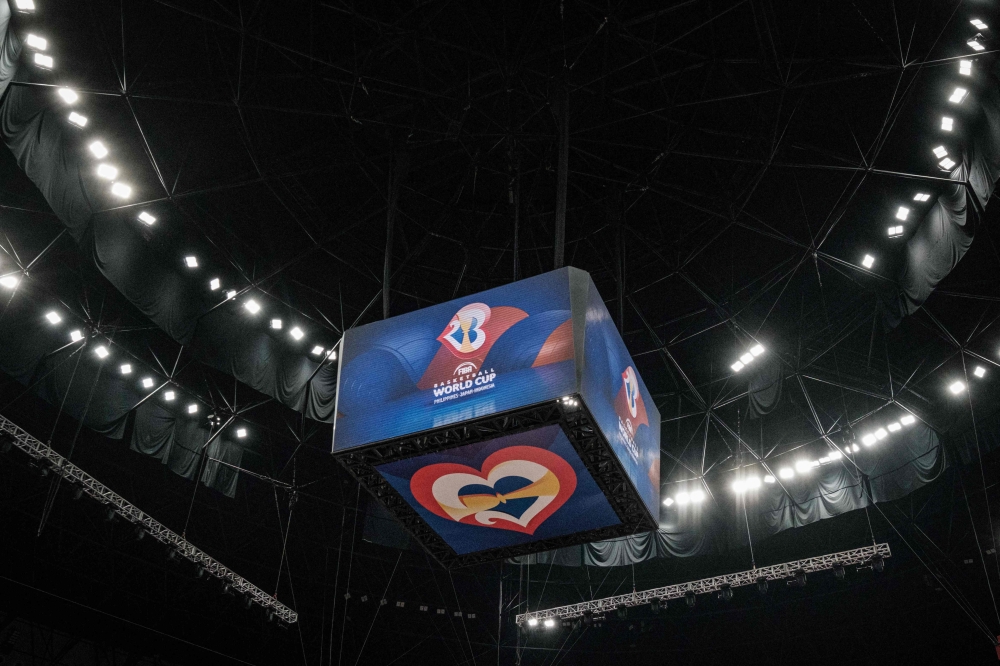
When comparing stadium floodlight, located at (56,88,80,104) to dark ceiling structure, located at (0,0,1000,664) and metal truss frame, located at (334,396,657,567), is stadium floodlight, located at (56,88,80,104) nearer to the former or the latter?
dark ceiling structure, located at (0,0,1000,664)

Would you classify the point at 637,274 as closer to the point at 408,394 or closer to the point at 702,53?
the point at 702,53

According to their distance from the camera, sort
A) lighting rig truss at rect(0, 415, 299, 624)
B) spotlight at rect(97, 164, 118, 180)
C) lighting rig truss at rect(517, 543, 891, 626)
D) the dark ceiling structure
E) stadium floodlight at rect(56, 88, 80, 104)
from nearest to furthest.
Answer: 1. stadium floodlight at rect(56, 88, 80, 104)
2. the dark ceiling structure
3. spotlight at rect(97, 164, 118, 180)
4. lighting rig truss at rect(0, 415, 299, 624)
5. lighting rig truss at rect(517, 543, 891, 626)

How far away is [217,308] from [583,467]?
1204 cm

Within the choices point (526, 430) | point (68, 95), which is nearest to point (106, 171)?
point (68, 95)

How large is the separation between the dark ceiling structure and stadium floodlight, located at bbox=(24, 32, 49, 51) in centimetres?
10

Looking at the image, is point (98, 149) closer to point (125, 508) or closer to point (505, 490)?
point (125, 508)

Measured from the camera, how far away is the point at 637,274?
27.5 meters

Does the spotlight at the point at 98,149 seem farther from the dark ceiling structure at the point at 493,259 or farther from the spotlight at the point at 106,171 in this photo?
the spotlight at the point at 106,171

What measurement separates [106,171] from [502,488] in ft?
40.6

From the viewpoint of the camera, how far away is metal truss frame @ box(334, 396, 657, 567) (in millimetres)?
17812

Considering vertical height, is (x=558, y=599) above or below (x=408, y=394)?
above

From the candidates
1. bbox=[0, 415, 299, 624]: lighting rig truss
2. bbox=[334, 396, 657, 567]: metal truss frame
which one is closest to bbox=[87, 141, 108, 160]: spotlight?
bbox=[0, 415, 299, 624]: lighting rig truss

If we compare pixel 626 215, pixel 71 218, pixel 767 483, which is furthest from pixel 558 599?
pixel 71 218

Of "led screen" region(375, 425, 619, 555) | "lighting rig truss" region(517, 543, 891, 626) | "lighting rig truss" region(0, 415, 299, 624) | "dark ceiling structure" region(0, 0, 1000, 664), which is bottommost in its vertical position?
"led screen" region(375, 425, 619, 555)
